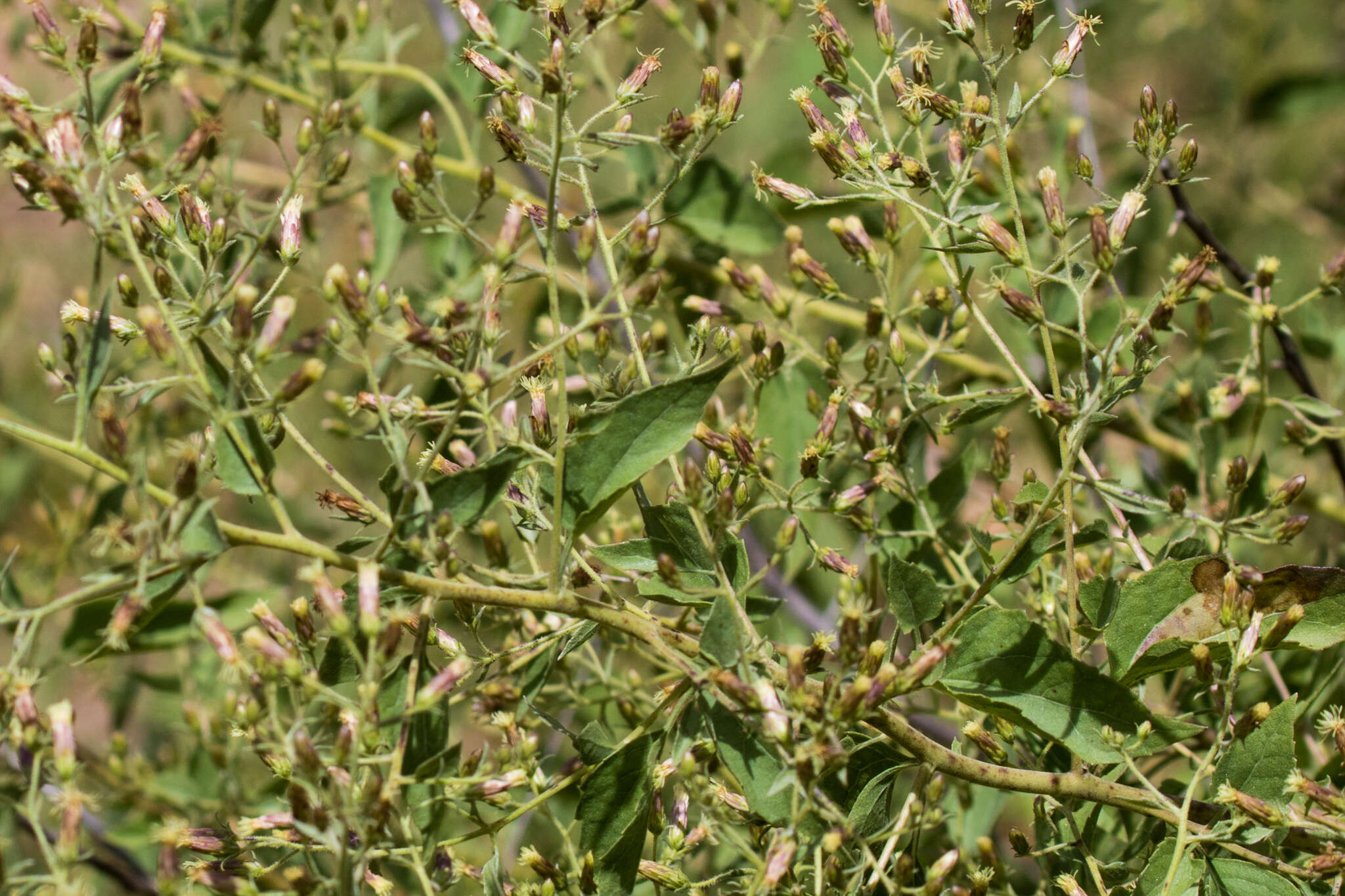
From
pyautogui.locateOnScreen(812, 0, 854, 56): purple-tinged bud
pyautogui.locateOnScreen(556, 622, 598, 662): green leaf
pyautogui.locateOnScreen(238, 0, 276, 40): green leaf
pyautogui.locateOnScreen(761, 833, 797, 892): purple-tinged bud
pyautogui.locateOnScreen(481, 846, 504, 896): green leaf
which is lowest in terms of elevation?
pyautogui.locateOnScreen(481, 846, 504, 896): green leaf

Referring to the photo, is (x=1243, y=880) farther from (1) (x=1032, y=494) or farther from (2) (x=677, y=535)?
(2) (x=677, y=535)

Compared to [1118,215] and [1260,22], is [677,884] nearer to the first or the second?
[1118,215]

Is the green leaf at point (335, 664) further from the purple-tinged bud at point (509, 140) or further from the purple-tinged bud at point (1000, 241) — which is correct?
the purple-tinged bud at point (1000, 241)

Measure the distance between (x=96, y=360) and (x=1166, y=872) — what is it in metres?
1.28

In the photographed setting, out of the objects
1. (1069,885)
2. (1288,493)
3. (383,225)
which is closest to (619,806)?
(1069,885)

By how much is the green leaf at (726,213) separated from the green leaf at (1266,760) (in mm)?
1237

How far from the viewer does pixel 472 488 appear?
3.43 feet

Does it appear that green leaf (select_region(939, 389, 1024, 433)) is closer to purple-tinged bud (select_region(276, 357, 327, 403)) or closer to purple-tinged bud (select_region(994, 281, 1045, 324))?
purple-tinged bud (select_region(994, 281, 1045, 324))

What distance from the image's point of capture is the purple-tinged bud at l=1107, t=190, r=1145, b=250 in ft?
3.90

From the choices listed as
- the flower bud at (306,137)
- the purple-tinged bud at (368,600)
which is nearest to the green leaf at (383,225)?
the flower bud at (306,137)

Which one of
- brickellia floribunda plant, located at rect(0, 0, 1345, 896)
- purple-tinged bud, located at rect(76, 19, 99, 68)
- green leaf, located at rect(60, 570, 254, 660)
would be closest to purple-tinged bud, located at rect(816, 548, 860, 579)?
brickellia floribunda plant, located at rect(0, 0, 1345, 896)

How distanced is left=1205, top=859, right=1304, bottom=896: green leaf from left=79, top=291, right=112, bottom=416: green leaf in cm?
131

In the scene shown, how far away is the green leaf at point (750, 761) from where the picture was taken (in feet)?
3.58

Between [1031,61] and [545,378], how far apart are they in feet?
11.7
